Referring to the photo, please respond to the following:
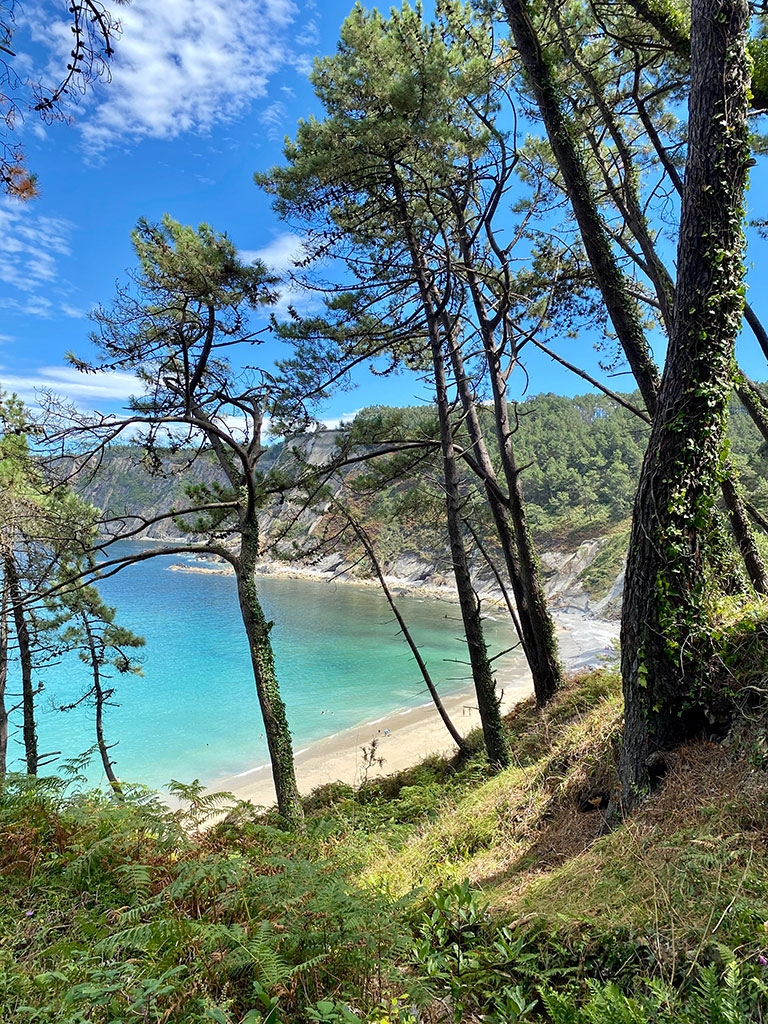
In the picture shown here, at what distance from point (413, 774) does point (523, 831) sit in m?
5.93

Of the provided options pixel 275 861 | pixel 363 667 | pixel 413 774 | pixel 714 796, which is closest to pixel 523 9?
pixel 714 796

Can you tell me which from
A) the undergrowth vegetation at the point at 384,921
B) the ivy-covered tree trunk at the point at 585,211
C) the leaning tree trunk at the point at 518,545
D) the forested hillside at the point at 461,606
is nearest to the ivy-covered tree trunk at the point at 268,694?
the forested hillside at the point at 461,606

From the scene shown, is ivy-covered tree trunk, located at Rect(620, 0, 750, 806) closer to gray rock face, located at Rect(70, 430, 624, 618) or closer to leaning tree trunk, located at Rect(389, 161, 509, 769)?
leaning tree trunk, located at Rect(389, 161, 509, 769)

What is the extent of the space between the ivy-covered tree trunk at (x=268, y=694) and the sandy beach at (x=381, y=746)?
5313 millimetres

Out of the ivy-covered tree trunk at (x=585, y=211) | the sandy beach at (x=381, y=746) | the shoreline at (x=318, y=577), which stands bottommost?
the sandy beach at (x=381, y=746)

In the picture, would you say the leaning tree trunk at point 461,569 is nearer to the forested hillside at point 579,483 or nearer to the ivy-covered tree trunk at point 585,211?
the ivy-covered tree trunk at point 585,211

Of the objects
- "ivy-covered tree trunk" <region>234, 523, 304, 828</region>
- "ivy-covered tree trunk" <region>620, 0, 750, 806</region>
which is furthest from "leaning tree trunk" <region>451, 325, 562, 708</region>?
"ivy-covered tree trunk" <region>620, 0, 750, 806</region>

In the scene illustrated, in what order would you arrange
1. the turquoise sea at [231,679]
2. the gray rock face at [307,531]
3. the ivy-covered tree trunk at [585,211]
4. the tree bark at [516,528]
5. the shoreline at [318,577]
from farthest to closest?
the shoreline at [318,577]
the turquoise sea at [231,679]
the tree bark at [516,528]
the gray rock face at [307,531]
the ivy-covered tree trunk at [585,211]

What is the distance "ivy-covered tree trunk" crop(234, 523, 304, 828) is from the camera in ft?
23.6

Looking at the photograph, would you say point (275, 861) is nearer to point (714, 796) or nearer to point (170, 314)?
point (714, 796)

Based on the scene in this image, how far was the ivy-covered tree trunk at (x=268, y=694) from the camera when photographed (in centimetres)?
719

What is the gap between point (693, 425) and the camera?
139 inches

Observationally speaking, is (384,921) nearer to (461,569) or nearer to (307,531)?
(461,569)

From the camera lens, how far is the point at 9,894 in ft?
8.52
